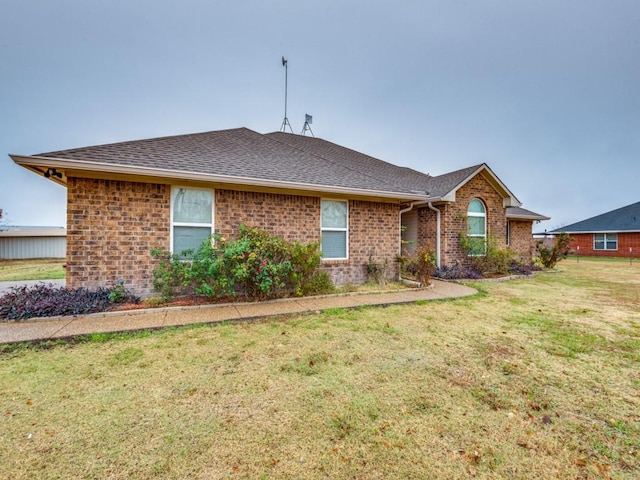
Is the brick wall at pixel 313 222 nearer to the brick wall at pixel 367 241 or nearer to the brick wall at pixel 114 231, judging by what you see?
the brick wall at pixel 367 241

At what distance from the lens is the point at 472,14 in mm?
11594

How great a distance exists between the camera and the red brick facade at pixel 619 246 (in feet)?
76.4

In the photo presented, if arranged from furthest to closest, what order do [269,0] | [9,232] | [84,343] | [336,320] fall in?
[9,232] < [269,0] < [336,320] < [84,343]

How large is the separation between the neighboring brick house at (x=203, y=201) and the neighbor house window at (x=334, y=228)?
29mm

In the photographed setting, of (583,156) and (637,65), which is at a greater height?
(637,65)

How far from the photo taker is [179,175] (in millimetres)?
5832

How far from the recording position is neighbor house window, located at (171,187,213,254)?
249 inches

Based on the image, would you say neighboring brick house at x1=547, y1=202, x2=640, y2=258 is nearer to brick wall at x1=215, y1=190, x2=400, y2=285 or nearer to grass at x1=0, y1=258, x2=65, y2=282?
brick wall at x1=215, y1=190, x2=400, y2=285

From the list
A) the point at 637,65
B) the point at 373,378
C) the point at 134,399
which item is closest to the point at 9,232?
the point at 134,399

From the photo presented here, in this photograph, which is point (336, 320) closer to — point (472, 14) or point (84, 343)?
point (84, 343)

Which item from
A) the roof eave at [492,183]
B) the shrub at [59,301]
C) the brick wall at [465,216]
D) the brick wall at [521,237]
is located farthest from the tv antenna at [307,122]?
the brick wall at [521,237]

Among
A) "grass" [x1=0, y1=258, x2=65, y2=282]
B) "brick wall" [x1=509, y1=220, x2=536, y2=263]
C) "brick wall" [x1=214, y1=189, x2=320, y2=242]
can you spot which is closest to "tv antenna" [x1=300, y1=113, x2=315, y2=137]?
"brick wall" [x1=214, y1=189, x2=320, y2=242]

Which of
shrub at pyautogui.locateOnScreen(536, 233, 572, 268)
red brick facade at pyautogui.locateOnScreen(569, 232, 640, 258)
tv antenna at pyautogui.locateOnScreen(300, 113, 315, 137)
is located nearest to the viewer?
shrub at pyautogui.locateOnScreen(536, 233, 572, 268)

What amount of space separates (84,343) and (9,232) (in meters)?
26.3
